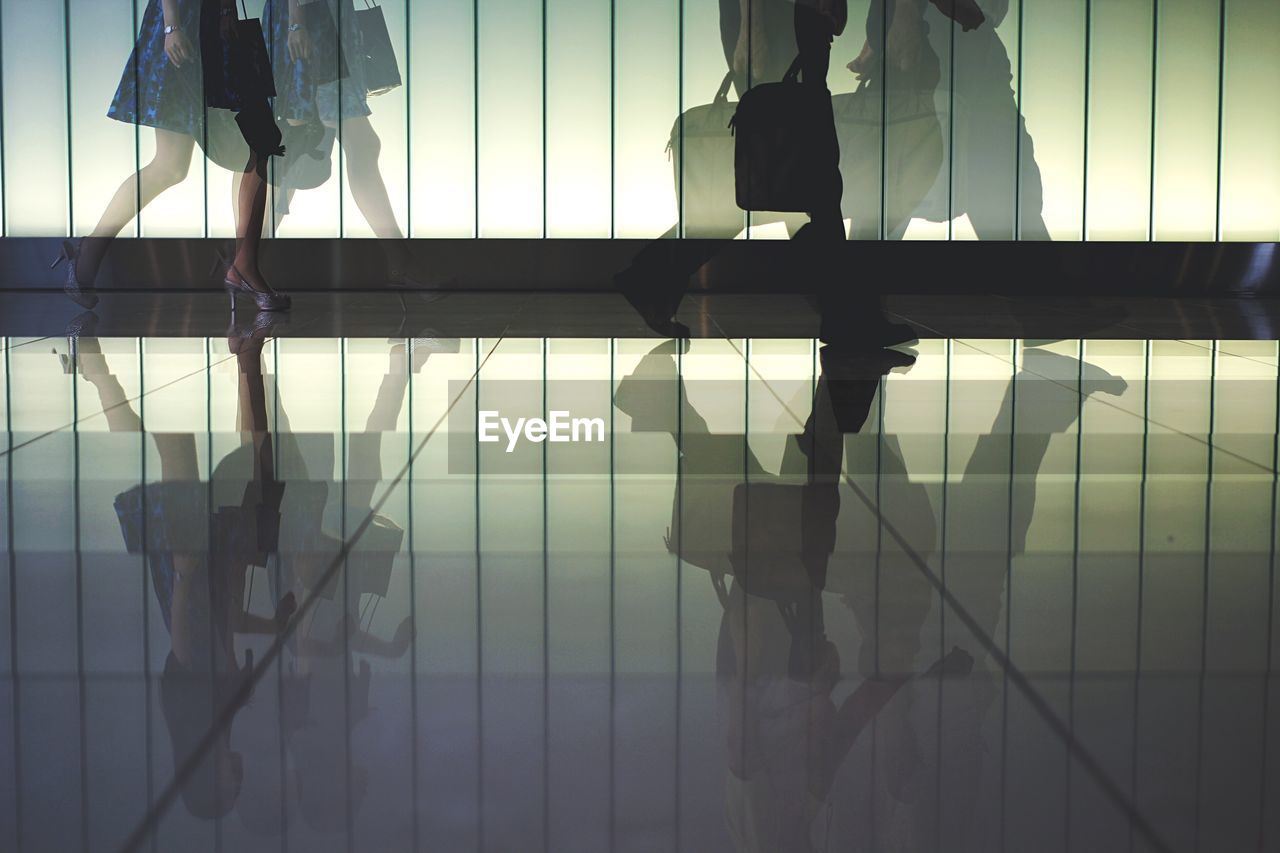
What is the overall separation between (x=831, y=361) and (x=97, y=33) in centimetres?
731

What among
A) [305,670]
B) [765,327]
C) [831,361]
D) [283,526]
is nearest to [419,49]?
[765,327]

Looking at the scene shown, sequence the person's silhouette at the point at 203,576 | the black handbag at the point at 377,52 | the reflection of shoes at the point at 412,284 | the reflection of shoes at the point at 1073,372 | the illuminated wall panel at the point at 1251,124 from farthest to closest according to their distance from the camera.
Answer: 1. the illuminated wall panel at the point at 1251,124
2. the black handbag at the point at 377,52
3. the reflection of shoes at the point at 412,284
4. the reflection of shoes at the point at 1073,372
5. the person's silhouette at the point at 203,576

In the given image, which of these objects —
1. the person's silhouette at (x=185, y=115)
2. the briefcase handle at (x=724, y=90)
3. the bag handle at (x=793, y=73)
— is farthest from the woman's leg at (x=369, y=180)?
the bag handle at (x=793, y=73)

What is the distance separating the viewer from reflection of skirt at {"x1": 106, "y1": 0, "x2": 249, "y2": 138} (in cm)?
761

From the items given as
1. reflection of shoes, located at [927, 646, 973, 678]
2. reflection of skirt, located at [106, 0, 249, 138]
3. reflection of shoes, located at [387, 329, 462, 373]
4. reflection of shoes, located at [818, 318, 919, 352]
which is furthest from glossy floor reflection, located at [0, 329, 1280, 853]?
reflection of skirt, located at [106, 0, 249, 138]

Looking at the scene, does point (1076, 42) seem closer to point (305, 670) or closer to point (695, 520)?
point (695, 520)

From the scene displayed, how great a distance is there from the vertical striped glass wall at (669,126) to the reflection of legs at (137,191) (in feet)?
3.38

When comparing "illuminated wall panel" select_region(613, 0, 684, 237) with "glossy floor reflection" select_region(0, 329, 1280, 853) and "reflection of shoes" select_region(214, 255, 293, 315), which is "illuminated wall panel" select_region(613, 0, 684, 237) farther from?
"glossy floor reflection" select_region(0, 329, 1280, 853)

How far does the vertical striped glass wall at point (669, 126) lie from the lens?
10227mm

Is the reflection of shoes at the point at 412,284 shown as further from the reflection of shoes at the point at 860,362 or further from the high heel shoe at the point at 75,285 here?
the reflection of shoes at the point at 860,362

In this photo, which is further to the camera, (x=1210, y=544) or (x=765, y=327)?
(x=765, y=327)

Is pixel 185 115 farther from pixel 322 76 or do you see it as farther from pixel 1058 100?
pixel 1058 100

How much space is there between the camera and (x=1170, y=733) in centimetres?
147

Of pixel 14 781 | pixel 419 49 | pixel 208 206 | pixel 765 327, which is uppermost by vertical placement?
pixel 419 49
